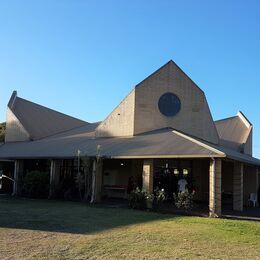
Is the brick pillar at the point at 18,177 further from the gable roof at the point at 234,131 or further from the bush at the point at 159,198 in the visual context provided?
the gable roof at the point at 234,131

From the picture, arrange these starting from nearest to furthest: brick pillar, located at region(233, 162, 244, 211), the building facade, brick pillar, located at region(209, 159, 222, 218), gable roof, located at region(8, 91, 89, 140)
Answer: brick pillar, located at region(209, 159, 222, 218), brick pillar, located at region(233, 162, 244, 211), the building facade, gable roof, located at region(8, 91, 89, 140)

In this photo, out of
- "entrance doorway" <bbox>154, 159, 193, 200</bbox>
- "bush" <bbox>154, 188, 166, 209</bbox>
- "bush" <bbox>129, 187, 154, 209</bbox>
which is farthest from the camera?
"entrance doorway" <bbox>154, 159, 193, 200</bbox>

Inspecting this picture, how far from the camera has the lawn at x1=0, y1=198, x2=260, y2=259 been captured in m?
8.84

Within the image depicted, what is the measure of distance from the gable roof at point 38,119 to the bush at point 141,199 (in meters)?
16.4

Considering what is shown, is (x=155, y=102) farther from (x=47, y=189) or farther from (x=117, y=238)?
(x=117, y=238)

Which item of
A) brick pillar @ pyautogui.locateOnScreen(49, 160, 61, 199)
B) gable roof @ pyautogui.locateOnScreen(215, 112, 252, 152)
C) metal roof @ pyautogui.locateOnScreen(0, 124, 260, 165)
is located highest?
gable roof @ pyautogui.locateOnScreen(215, 112, 252, 152)

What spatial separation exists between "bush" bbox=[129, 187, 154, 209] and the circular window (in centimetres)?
848

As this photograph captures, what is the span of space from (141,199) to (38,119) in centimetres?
1972

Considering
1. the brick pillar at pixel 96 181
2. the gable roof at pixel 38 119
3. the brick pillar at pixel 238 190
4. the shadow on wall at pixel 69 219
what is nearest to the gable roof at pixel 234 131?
the brick pillar at pixel 238 190

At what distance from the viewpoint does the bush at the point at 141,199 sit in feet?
58.9

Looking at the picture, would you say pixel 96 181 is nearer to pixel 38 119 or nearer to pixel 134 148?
pixel 134 148

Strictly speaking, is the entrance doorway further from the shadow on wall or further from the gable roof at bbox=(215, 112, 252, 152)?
the shadow on wall

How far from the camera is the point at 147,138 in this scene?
2320cm

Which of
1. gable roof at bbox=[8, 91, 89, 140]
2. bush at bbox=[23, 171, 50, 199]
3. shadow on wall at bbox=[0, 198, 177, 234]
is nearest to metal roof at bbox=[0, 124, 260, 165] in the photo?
bush at bbox=[23, 171, 50, 199]
